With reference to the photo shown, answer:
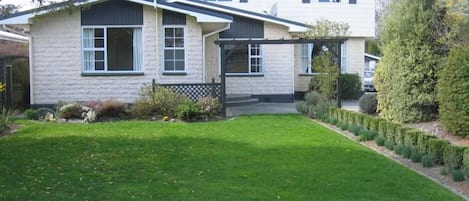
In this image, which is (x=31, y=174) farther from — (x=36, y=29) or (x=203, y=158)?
(x=36, y=29)

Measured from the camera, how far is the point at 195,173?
8.84 meters

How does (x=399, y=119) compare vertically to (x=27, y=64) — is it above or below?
below

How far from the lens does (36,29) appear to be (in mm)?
19734

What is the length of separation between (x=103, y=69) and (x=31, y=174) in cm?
1161

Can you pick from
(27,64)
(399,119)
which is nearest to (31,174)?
(399,119)

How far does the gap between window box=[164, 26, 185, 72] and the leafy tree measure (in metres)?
7.70

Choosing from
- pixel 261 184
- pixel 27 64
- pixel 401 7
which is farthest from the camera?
pixel 27 64

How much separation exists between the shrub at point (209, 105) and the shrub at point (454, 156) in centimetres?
917

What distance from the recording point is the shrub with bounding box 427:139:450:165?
384 inches

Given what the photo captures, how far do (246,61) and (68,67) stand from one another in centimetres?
762

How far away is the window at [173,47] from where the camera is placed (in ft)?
66.0

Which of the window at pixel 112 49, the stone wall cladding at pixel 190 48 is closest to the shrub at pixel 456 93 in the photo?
the stone wall cladding at pixel 190 48

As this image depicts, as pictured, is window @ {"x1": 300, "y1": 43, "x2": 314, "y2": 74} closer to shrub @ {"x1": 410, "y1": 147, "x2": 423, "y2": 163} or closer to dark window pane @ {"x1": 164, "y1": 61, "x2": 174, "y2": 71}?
dark window pane @ {"x1": 164, "y1": 61, "x2": 174, "y2": 71}

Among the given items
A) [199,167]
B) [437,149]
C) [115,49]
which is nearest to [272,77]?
[115,49]
